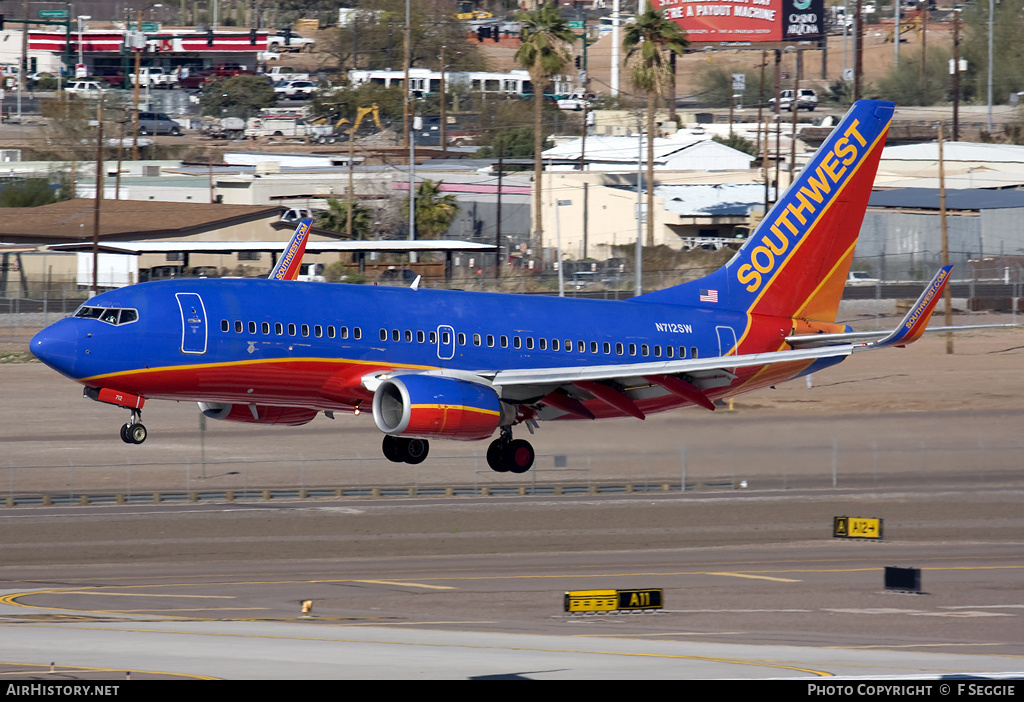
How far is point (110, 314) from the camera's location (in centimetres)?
3981

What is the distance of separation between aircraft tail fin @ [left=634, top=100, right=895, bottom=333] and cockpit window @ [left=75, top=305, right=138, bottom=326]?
18.2 metres

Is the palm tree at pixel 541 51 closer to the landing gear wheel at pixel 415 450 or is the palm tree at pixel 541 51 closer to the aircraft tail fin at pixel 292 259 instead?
the aircraft tail fin at pixel 292 259

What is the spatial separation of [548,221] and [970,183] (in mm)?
45447

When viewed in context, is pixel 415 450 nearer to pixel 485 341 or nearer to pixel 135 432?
pixel 485 341

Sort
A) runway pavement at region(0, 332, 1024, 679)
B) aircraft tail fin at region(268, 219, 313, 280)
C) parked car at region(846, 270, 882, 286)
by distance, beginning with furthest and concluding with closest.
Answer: parked car at region(846, 270, 882, 286)
aircraft tail fin at region(268, 219, 313, 280)
runway pavement at region(0, 332, 1024, 679)

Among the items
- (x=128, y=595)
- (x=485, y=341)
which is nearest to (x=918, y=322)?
(x=485, y=341)

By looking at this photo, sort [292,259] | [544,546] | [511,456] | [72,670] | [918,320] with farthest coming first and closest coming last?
[544,546], [292,259], [511,456], [72,670], [918,320]

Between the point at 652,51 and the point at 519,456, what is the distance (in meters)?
79.7

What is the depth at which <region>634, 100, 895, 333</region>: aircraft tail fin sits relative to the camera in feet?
166

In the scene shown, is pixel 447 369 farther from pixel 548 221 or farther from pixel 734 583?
pixel 548 221

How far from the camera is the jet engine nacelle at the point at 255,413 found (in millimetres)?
44531

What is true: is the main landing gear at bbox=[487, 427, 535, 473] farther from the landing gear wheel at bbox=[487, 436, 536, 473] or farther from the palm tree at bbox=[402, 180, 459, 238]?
the palm tree at bbox=[402, 180, 459, 238]

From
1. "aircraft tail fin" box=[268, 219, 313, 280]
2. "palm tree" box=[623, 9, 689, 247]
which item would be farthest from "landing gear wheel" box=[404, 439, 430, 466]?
"palm tree" box=[623, 9, 689, 247]

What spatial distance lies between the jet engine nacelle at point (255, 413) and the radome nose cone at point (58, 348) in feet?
19.0
